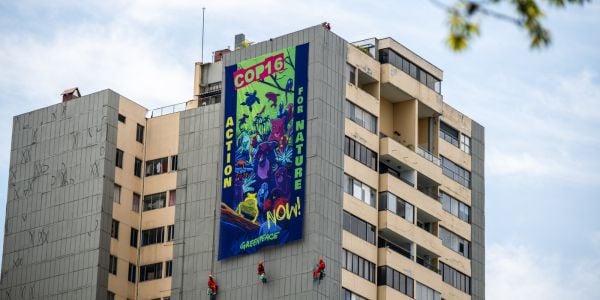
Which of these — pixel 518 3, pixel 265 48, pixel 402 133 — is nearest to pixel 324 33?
pixel 265 48

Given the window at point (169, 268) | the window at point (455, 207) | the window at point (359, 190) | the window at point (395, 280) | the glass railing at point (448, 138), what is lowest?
the window at point (395, 280)

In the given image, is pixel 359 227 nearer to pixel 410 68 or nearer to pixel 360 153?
pixel 360 153

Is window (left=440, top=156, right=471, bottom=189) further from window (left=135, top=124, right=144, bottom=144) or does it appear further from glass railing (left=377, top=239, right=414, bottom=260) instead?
window (left=135, top=124, right=144, bottom=144)

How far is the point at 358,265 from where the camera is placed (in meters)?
121

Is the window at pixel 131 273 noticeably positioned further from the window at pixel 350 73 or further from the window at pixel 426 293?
the window at pixel 350 73

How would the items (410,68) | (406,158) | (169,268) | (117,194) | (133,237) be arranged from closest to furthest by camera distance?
(406,158)
(169,268)
(410,68)
(117,194)
(133,237)

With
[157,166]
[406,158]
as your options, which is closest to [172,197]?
[157,166]

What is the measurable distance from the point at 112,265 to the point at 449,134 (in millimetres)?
34066

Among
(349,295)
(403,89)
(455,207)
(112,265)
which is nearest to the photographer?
(349,295)

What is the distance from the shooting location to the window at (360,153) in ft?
403

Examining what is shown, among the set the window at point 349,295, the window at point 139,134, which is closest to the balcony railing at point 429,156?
the window at point 349,295

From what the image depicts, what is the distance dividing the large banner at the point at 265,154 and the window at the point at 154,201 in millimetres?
10822

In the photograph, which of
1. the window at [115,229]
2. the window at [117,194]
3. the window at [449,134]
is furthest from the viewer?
the window at [449,134]

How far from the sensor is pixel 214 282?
12269 cm
